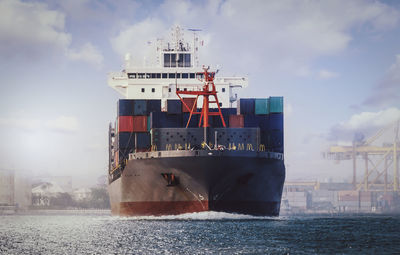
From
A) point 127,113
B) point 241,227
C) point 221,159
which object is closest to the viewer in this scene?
point 241,227

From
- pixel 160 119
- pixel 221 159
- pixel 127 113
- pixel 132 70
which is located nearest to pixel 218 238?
pixel 221 159

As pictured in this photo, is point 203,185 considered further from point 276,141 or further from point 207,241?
point 207,241

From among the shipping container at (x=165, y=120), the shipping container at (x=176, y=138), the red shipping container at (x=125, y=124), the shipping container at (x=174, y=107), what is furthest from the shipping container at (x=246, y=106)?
the red shipping container at (x=125, y=124)

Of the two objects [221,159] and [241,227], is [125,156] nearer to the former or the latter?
[221,159]

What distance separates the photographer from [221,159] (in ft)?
150

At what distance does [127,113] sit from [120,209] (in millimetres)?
8370

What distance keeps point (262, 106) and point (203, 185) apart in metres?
12.0

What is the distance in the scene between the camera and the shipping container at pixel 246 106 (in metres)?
54.5

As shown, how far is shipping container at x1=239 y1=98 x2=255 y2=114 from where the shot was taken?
54469mm

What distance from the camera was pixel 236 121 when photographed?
53656 mm

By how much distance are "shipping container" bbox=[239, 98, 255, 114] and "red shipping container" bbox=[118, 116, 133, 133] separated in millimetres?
9590

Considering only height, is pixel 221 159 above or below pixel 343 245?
above

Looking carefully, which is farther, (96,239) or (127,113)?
(127,113)

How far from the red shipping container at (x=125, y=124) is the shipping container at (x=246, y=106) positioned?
31.5 ft
